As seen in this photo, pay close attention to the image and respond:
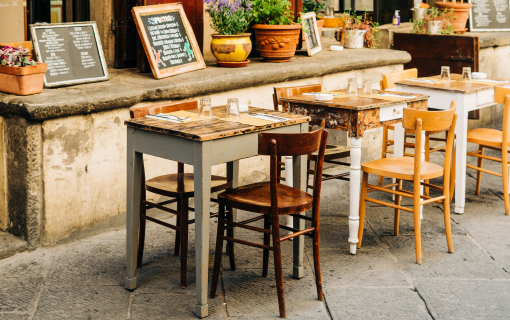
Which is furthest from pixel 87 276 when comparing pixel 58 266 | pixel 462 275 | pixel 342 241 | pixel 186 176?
pixel 462 275

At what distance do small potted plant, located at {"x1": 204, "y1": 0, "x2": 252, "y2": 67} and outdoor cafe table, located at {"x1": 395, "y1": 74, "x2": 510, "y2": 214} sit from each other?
4.88 feet

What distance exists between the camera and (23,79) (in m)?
4.19

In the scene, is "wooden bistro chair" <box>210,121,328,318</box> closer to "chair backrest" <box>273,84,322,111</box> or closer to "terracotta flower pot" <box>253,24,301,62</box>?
"chair backrest" <box>273,84,322,111</box>

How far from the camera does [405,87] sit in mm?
5543

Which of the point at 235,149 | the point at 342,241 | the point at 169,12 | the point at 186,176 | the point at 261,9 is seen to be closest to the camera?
the point at 235,149

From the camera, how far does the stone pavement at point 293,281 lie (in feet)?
11.4

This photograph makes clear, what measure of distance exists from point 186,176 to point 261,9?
7.65 feet

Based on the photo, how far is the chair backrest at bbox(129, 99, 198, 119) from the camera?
3814 millimetres

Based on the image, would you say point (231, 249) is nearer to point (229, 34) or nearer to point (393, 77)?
point (229, 34)

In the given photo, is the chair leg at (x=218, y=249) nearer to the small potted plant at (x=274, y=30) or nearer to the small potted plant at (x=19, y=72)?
the small potted plant at (x=19, y=72)

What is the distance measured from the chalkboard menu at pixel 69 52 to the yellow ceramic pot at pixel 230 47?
1.11 meters

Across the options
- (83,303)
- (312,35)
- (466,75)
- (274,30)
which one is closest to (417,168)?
(466,75)

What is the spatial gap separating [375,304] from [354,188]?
0.97 metres

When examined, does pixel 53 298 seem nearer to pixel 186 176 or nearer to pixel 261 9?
pixel 186 176
